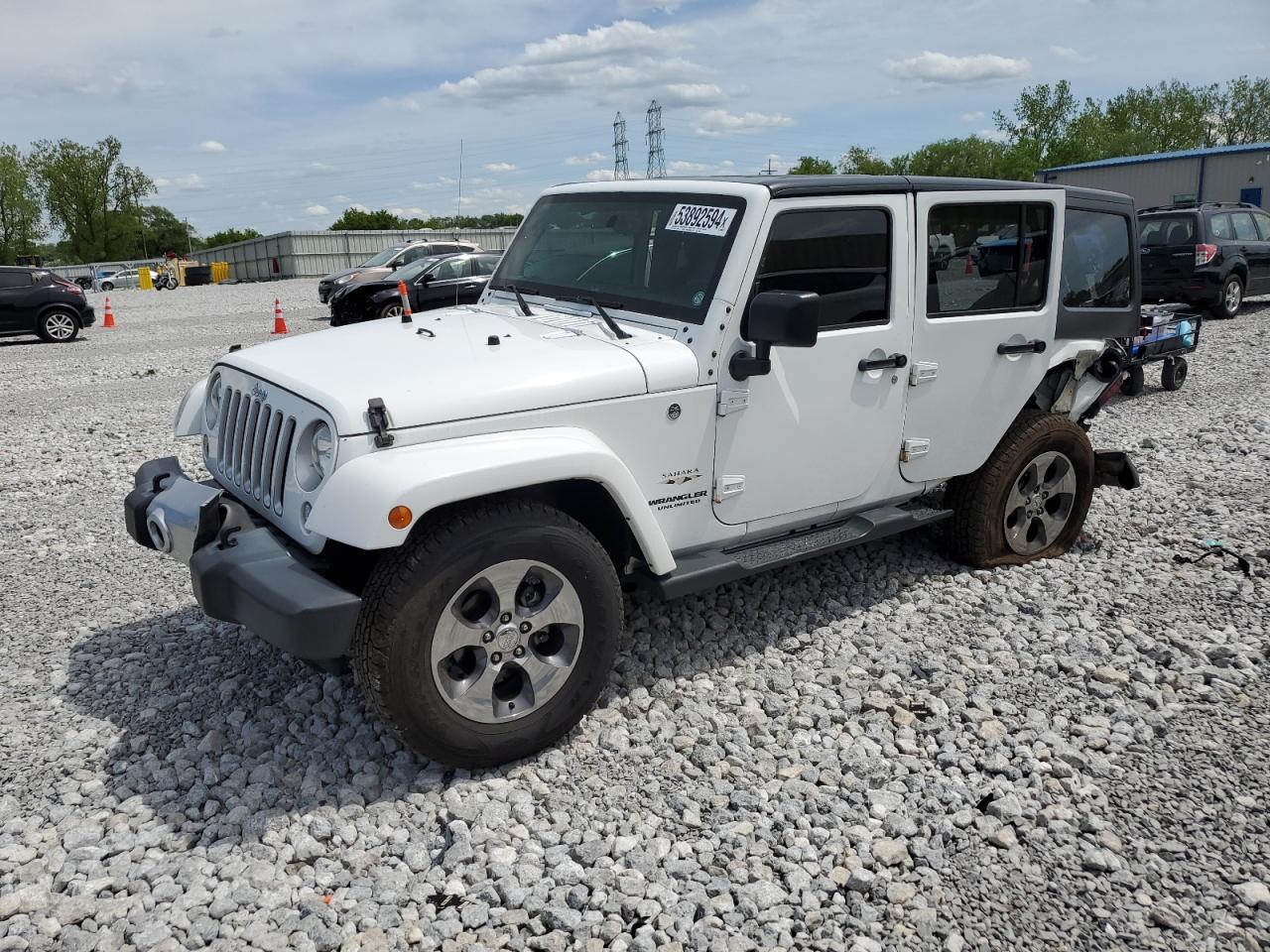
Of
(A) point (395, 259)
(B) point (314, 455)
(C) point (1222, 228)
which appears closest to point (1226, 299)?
(C) point (1222, 228)

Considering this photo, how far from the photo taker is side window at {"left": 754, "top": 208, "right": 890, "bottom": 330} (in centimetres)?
394

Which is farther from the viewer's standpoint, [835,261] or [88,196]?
[88,196]

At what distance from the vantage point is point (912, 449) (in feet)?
14.9

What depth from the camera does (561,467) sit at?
3.27m

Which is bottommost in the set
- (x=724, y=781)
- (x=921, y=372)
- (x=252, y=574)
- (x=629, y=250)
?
(x=724, y=781)

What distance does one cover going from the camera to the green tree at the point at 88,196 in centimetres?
8300

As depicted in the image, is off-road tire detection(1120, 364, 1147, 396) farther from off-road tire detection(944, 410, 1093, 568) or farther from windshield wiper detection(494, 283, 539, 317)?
windshield wiper detection(494, 283, 539, 317)

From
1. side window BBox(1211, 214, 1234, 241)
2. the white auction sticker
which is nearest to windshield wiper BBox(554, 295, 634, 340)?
the white auction sticker

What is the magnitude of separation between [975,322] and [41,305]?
1810 centimetres

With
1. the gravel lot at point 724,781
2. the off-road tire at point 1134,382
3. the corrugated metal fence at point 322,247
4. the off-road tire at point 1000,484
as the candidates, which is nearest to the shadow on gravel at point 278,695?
the gravel lot at point 724,781

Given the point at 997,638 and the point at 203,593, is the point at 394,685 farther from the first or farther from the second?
the point at 997,638

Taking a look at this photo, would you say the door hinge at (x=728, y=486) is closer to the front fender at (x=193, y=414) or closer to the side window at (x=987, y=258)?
the side window at (x=987, y=258)

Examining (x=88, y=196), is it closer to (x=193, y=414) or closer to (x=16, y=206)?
(x=16, y=206)

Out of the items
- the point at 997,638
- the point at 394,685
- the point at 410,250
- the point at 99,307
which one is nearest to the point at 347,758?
the point at 394,685
